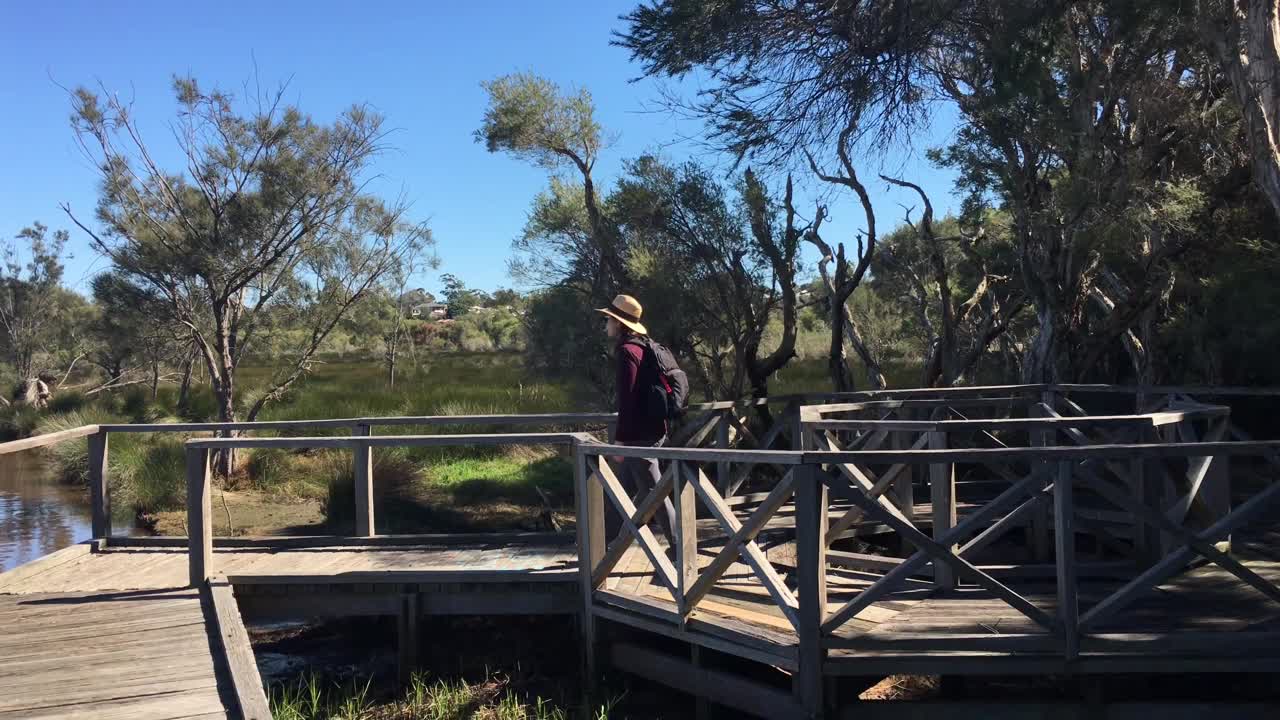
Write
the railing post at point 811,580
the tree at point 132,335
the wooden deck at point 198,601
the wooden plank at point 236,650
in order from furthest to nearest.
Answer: the tree at point 132,335 → the railing post at point 811,580 → the wooden deck at point 198,601 → the wooden plank at point 236,650

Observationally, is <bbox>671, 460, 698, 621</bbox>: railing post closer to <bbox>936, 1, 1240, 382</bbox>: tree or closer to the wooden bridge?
the wooden bridge

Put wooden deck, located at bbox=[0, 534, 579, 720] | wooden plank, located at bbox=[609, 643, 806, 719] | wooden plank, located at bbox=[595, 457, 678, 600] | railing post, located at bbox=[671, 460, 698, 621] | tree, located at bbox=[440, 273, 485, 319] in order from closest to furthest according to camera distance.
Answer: wooden deck, located at bbox=[0, 534, 579, 720], wooden plank, located at bbox=[609, 643, 806, 719], railing post, located at bbox=[671, 460, 698, 621], wooden plank, located at bbox=[595, 457, 678, 600], tree, located at bbox=[440, 273, 485, 319]

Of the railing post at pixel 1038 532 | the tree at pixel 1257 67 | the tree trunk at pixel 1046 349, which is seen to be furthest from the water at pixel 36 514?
the tree at pixel 1257 67

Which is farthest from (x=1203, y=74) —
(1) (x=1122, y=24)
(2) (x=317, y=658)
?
(2) (x=317, y=658)

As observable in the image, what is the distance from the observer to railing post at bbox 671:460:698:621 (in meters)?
5.38

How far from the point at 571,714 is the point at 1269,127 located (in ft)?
21.8

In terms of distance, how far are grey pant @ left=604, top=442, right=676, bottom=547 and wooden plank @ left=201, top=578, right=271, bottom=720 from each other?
6.98 ft

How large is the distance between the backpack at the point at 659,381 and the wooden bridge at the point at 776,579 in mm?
563

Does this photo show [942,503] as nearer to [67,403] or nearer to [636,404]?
[636,404]

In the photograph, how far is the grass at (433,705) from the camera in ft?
18.6

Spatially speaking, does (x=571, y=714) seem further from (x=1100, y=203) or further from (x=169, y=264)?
(x=169, y=264)

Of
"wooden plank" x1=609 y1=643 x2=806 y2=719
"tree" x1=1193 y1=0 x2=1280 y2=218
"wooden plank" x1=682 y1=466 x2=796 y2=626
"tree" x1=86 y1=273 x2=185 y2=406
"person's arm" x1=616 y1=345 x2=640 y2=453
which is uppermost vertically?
"tree" x1=1193 y1=0 x2=1280 y2=218

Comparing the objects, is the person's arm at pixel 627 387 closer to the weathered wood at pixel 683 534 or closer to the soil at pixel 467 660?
the weathered wood at pixel 683 534

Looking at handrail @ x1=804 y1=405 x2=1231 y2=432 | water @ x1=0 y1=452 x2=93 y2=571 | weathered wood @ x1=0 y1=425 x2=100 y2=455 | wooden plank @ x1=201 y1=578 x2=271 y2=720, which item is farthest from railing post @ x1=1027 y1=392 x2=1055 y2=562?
water @ x1=0 y1=452 x2=93 y2=571
